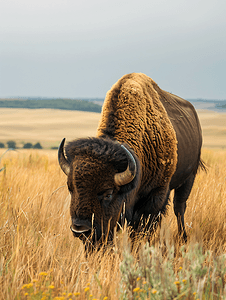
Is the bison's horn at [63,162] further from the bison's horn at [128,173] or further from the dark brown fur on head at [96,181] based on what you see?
the bison's horn at [128,173]

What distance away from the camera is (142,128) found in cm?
368

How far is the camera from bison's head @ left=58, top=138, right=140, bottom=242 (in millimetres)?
2666

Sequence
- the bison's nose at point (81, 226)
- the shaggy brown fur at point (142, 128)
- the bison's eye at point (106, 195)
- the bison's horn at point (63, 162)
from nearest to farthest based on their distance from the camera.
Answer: the bison's nose at point (81, 226)
the bison's eye at point (106, 195)
the bison's horn at point (63, 162)
the shaggy brown fur at point (142, 128)

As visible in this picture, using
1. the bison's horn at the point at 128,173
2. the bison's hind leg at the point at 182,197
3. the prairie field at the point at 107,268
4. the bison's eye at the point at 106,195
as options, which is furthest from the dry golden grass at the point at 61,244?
the bison's horn at the point at 128,173

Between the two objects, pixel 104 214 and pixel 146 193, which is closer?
pixel 104 214

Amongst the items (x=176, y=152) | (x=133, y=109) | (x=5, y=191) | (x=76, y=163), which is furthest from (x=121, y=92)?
(x=5, y=191)

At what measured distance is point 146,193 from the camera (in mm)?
3705

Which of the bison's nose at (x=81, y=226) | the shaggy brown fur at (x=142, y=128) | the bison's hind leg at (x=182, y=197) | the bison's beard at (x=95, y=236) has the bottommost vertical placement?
the bison's hind leg at (x=182, y=197)

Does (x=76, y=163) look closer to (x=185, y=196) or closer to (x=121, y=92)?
(x=121, y=92)

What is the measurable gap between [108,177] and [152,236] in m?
1.26

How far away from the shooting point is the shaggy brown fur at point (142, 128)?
3.53 metres

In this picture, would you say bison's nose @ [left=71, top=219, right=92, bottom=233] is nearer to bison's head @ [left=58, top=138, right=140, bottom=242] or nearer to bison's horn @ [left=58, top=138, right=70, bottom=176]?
bison's head @ [left=58, top=138, right=140, bottom=242]

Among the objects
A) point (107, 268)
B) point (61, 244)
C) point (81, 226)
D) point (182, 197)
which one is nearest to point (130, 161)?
point (81, 226)

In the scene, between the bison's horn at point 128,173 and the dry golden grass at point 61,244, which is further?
the bison's horn at point 128,173
